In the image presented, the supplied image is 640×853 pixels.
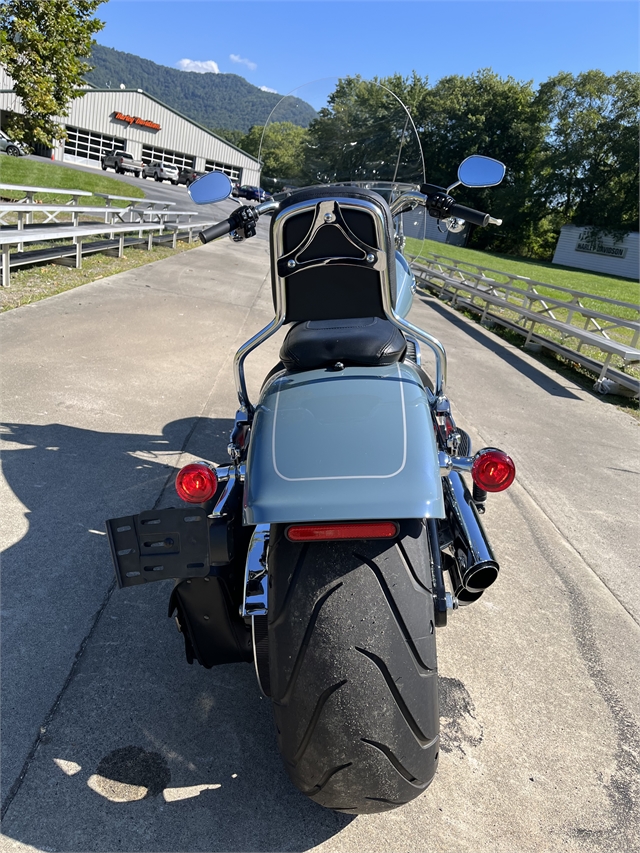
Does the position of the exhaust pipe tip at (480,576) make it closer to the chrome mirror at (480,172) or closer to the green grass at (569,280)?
the chrome mirror at (480,172)

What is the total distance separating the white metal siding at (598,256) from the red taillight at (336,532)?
162ft

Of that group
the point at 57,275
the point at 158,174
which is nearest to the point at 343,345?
the point at 57,275

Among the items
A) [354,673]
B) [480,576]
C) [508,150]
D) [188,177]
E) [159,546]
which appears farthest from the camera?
[508,150]

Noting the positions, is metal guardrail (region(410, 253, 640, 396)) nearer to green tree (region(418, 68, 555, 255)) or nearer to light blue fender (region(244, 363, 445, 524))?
light blue fender (region(244, 363, 445, 524))

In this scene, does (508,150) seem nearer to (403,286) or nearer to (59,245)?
(59,245)

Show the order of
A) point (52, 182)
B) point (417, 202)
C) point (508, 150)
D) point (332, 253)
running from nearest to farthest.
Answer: point (332, 253)
point (417, 202)
point (52, 182)
point (508, 150)

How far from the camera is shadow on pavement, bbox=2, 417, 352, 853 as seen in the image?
1656 millimetres

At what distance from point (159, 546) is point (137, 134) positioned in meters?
61.6

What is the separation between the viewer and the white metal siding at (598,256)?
45.1 meters

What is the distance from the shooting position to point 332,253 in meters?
2.16

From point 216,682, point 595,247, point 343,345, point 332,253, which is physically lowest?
point 216,682

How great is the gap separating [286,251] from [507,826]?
204 centimetres

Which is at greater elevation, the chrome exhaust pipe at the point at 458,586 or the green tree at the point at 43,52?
the green tree at the point at 43,52

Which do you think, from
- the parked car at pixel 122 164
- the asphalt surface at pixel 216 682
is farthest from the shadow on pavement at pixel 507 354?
the parked car at pixel 122 164
